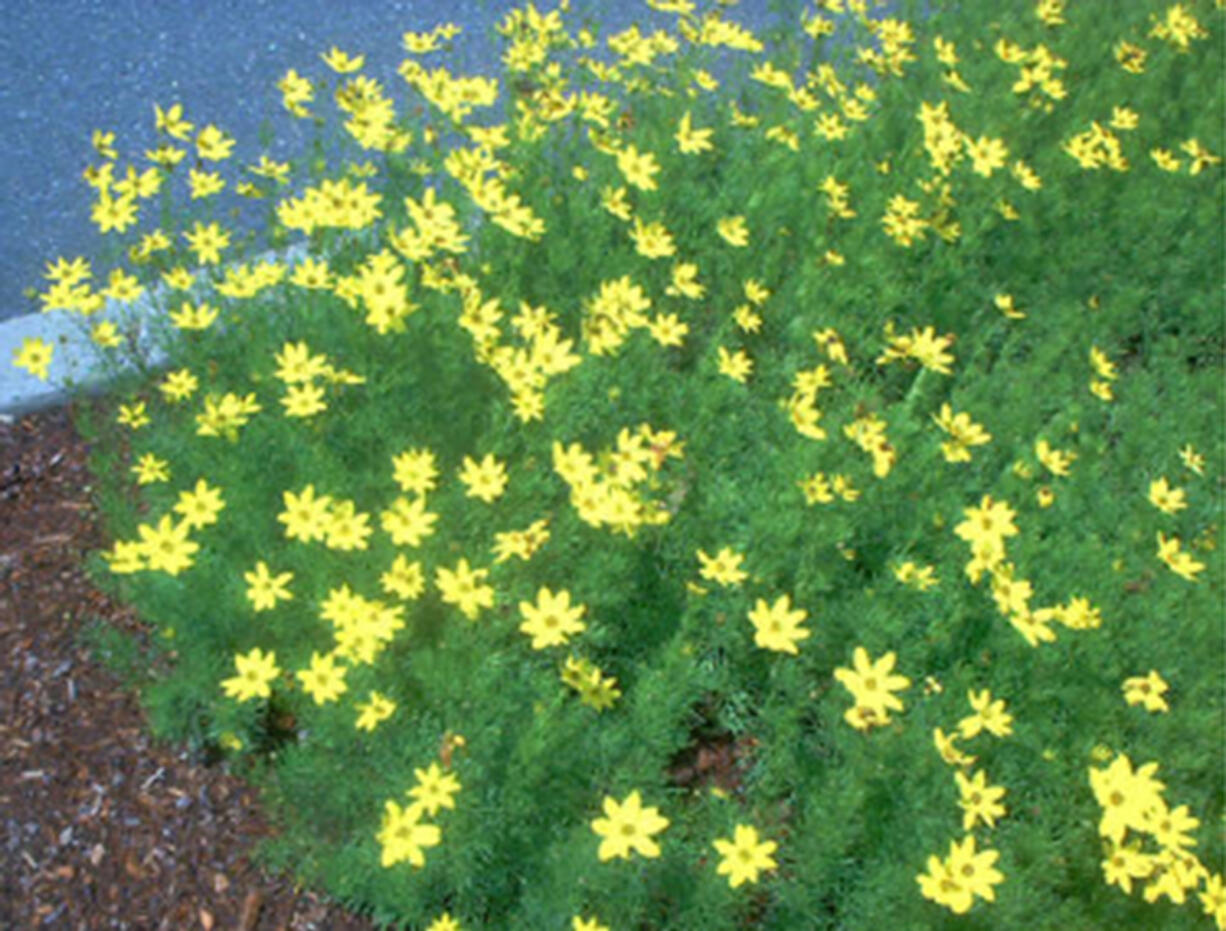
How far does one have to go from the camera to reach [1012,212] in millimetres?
4711

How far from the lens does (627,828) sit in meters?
2.50

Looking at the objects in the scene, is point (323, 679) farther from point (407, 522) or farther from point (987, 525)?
point (987, 525)

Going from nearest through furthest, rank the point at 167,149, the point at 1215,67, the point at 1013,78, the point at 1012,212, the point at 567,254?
the point at 167,149 → the point at 567,254 → the point at 1012,212 → the point at 1013,78 → the point at 1215,67

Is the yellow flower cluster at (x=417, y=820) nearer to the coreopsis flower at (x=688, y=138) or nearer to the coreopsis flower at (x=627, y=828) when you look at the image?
the coreopsis flower at (x=627, y=828)

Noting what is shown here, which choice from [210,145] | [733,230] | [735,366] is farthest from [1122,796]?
[210,145]

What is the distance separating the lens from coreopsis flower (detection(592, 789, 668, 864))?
8.01 ft

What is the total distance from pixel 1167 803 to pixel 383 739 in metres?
2.02

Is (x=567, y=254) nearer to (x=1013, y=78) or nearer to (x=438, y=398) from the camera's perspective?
(x=438, y=398)

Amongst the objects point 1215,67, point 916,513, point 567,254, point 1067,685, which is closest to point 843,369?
point 916,513

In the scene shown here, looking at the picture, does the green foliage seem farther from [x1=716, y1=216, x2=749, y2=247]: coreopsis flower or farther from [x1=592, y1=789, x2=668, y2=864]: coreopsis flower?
[x1=716, y1=216, x2=749, y2=247]: coreopsis flower

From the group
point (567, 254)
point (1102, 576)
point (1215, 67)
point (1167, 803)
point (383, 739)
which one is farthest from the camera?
point (1215, 67)

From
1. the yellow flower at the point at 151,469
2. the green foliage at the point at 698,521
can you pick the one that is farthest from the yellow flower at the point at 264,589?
the yellow flower at the point at 151,469

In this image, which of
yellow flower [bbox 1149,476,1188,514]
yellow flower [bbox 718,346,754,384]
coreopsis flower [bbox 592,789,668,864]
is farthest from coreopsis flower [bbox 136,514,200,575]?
yellow flower [bbox 1149,476,1188,514]

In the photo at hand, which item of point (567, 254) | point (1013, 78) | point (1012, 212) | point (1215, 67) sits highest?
point (1215, 67)
